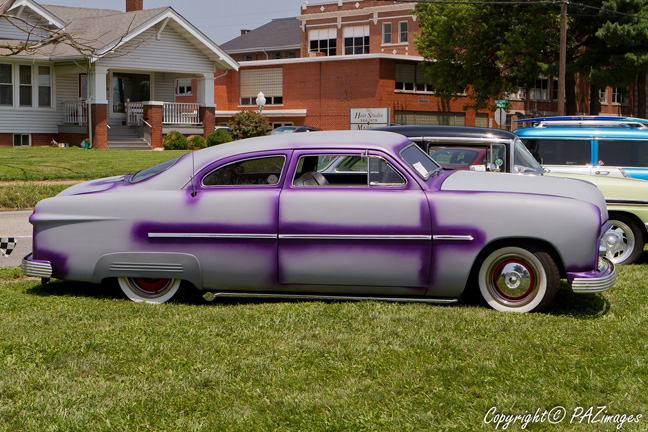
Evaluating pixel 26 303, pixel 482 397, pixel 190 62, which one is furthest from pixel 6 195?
pixel 190 62

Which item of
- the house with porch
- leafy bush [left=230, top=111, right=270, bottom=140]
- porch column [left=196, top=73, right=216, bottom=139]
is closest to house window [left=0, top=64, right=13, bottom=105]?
the house with porch

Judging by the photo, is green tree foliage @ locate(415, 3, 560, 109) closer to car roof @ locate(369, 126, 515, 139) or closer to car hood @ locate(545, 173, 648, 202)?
car roof @ locate(369, 126, 515, 139)

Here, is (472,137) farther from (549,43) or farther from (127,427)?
(549,43)

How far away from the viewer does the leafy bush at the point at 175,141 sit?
3356cm

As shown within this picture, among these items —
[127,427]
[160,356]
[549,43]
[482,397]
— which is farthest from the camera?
[549,43]

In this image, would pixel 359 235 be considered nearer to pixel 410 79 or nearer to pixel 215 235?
pixel 215 235

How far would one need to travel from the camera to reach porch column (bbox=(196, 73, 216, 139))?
124 ft

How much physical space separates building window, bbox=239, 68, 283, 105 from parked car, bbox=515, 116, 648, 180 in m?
49.2

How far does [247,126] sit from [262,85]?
2505cm

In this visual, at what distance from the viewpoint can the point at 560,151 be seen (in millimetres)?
11320

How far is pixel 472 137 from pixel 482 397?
5720 millimetres

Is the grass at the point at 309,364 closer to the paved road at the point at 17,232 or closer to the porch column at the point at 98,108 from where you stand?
the paved road at the point at 17,232

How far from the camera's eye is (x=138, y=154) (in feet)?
91.1

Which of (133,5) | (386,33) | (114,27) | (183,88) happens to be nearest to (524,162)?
(114,27)
